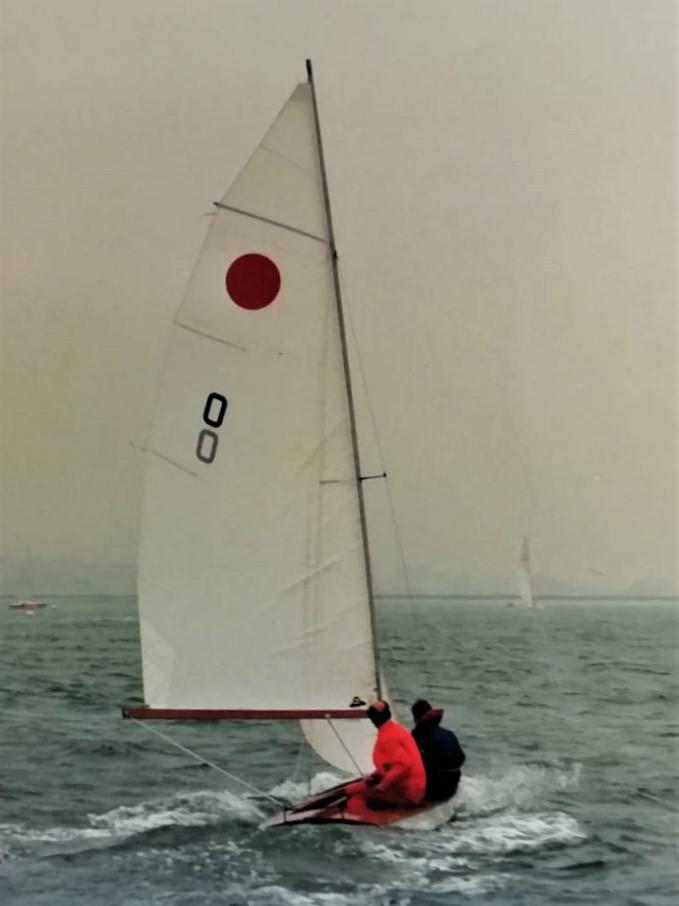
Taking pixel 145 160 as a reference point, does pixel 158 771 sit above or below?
below

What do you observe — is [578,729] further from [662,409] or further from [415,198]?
[415,198]

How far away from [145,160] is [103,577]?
2.20 m

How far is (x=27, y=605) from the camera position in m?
6.81

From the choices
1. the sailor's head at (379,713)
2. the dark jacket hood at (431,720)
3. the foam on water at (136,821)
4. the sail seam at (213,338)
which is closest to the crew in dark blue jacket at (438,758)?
the dark jacket hood at (431,720)

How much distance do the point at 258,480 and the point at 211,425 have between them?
11.9 inches

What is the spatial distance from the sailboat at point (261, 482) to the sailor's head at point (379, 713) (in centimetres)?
33

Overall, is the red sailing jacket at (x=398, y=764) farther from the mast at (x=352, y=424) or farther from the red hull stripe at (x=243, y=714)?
the mast at (x=352, y=424)

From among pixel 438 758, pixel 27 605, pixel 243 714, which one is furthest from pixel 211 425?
pixel 27 605

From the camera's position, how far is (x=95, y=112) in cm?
588

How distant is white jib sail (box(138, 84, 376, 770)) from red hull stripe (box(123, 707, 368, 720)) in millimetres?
45

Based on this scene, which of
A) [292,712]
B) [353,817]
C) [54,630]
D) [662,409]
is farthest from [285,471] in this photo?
A: [54,630]

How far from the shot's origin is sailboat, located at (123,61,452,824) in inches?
192

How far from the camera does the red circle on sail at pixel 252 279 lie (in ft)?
16.1

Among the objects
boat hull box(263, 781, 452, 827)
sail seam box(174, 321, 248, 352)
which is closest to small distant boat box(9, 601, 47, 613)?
sail seam box(174, 321, 248, 352)
